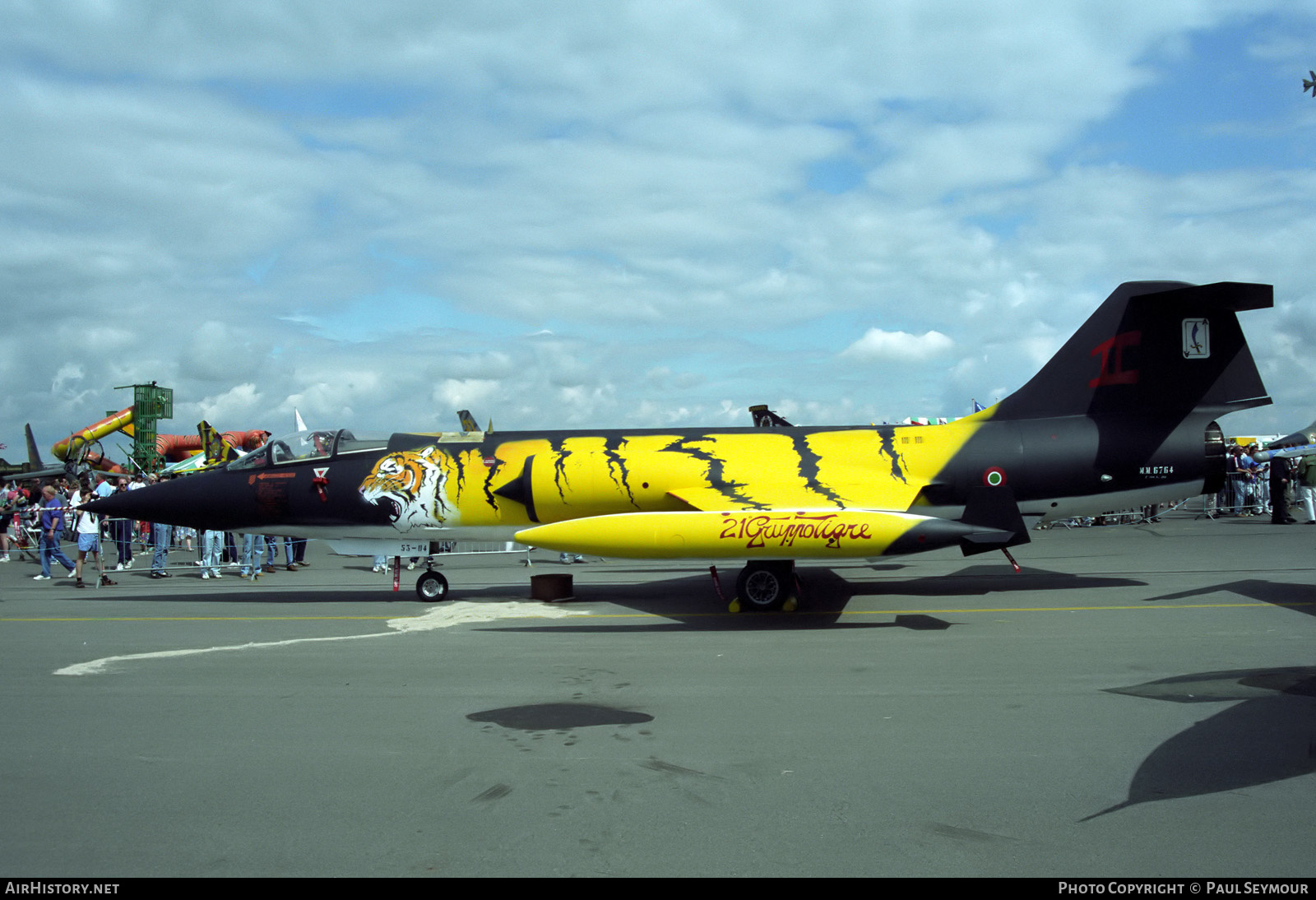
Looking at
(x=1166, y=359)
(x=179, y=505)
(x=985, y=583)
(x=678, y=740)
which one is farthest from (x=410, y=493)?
(x=1166, y=359)

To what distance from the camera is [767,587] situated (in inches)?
423

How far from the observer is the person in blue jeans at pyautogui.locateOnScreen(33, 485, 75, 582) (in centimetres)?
1748

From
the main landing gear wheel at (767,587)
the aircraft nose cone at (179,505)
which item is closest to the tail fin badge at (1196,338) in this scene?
the main landing gear wheel at (767,587)

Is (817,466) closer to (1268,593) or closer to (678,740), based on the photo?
(1268,593)

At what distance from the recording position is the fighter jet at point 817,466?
11.2 meters

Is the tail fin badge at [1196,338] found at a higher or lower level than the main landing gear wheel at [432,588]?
higher

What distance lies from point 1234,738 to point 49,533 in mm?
20551

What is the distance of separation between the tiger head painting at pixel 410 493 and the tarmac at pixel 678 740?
1617 mm

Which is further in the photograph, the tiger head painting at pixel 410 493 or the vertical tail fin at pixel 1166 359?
the tiger head painting at pixel 410 493

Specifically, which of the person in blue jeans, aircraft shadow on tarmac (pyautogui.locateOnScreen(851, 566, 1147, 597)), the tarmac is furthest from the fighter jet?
the person in blue jeans

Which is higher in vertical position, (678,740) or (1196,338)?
(1196,338)

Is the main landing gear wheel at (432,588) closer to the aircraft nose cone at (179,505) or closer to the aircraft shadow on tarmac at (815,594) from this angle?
the aircraft shadow on tarmac at (815,594)

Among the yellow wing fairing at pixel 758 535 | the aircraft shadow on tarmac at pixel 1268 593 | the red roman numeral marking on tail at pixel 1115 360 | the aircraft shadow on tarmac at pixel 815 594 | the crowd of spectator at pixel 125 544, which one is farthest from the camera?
the crowd of spectator at pixel 125 544
